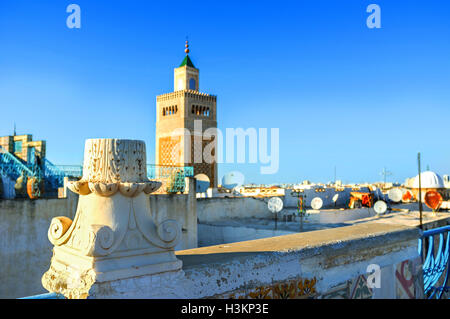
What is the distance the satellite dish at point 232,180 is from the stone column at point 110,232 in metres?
23.1

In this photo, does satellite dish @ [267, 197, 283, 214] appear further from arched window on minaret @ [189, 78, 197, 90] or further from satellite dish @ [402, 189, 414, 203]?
arched window on minaret @ [189, 78, 197, 90]

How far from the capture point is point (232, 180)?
2598 centimetres

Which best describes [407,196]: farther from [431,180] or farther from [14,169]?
[14,169]

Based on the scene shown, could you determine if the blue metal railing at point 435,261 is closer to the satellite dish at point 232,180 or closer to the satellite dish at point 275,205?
the satellite dish at point 275,205

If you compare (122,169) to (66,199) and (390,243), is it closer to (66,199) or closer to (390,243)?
(390,243)

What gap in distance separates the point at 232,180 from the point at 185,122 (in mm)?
10552

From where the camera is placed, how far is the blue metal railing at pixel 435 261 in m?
4.02

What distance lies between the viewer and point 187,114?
34625mm

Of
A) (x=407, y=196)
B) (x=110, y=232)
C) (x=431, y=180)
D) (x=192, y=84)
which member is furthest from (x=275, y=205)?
(x=192, y=84)

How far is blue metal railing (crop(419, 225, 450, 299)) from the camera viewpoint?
4.02 meters

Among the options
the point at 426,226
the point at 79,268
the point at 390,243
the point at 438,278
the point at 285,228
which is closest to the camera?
the point at 79,268

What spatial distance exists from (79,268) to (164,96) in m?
35.0
